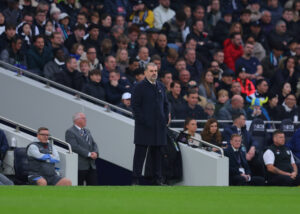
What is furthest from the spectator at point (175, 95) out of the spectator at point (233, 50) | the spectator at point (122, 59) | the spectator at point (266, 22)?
the spectator at point (266, 22)

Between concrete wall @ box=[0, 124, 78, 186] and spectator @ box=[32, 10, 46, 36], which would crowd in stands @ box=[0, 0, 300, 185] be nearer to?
spectator @ box=[32, 10, 46, 36]

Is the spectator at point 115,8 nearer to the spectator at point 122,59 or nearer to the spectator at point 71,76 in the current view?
the spectator at point 122,59

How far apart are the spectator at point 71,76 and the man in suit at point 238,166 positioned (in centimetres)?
344

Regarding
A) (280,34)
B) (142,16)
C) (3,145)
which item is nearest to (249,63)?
(280,34)

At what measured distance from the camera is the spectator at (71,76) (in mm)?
19109

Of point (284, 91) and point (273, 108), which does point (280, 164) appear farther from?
point (284, 91)

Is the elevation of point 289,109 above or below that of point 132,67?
below

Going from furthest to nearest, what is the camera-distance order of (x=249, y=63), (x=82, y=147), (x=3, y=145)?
1. (x=249, y=63)
2. (x=82, y=147)
3. (x=3, y=145)

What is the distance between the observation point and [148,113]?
49.4 ft

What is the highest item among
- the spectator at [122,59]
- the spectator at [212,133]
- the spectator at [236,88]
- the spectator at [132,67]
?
the spectator at [122,59]

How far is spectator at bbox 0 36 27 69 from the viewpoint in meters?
19.3

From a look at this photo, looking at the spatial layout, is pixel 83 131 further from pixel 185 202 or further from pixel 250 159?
pixel 185 202

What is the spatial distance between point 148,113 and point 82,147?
2.53 meters

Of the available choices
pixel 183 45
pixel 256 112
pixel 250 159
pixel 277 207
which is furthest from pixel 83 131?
pixel 277 207
